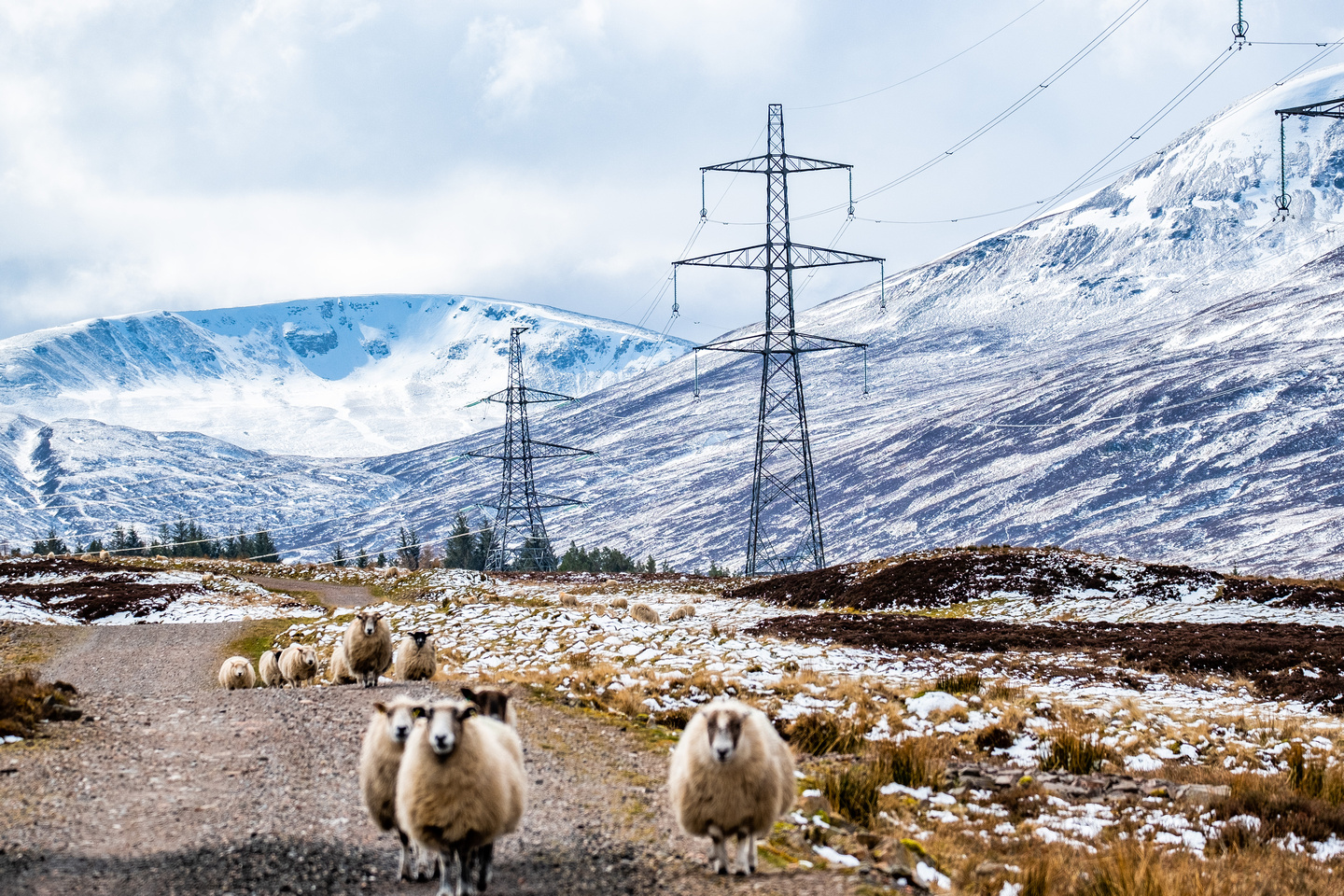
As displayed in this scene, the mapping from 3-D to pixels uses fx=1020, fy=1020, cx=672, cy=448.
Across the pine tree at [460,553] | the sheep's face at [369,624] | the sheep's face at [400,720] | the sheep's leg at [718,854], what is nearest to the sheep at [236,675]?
the sheep's face at [369,624]

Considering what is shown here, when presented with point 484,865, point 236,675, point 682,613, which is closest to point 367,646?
point 236,675

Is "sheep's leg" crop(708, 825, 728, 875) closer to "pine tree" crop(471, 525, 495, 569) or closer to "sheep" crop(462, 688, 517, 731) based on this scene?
"sheep" crop(462, 688, 517, 731)

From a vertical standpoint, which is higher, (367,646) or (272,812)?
(367,646)

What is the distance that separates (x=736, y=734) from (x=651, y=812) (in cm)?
198

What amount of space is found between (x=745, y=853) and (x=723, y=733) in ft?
3.60

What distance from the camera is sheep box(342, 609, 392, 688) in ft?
65.9

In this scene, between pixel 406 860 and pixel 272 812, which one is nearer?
pixel 406 860

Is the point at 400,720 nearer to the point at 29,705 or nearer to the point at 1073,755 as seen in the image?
the point at 29,705

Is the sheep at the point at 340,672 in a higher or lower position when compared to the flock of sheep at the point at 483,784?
lower

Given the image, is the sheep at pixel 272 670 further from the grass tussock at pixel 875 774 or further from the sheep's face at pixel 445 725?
the sheep's face at pixel 445 725

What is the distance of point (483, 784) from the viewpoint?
29.3ft

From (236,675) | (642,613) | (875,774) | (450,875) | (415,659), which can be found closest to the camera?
(450,875)

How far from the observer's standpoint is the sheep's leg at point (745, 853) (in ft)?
29.7

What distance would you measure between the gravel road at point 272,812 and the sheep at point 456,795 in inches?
14.2
